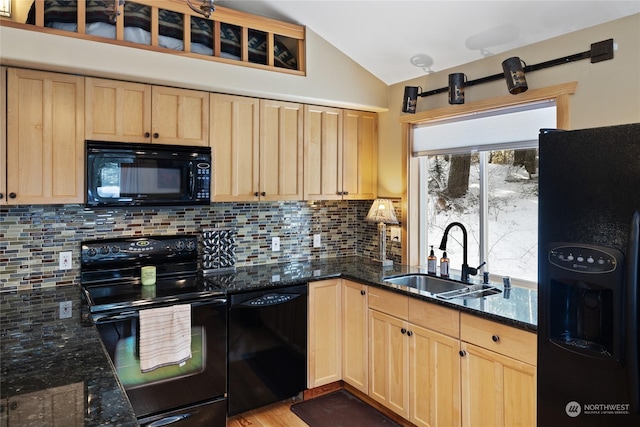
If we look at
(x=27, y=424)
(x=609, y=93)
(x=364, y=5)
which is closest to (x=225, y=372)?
(x=27, y=424)

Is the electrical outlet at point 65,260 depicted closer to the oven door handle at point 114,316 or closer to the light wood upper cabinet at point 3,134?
the light wood upper cabinet at point 3,134

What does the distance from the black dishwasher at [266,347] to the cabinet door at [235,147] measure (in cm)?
73

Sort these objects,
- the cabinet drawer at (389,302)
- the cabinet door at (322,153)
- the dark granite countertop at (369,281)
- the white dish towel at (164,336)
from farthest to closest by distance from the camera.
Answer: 1. the cabinet door at (322,153)
2. the cabinet drawer at (389,302)
3. the white dish towel at (164,336)
4. the dark granite countertop at (369,281)

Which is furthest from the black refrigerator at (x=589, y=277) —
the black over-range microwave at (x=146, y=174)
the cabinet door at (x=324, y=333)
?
the black over-range microwave at (x=146, y=174)

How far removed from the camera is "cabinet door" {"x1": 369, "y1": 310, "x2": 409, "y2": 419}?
104 inches

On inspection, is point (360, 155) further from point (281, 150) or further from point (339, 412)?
point (339, 412)

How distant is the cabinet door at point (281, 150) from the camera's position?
122 inches

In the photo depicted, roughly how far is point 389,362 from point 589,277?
1596 mm

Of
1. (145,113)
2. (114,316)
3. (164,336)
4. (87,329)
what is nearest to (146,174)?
(145,113)

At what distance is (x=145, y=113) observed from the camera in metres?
2.64

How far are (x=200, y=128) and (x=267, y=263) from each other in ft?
3.87

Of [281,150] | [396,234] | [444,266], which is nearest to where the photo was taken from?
[444,266]

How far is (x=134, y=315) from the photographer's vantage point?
7.59 ft

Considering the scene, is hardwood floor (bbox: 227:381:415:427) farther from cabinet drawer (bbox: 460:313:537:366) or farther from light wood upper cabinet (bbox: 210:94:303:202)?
light wood upper cabinet (bbox: 210:94:303:202)
